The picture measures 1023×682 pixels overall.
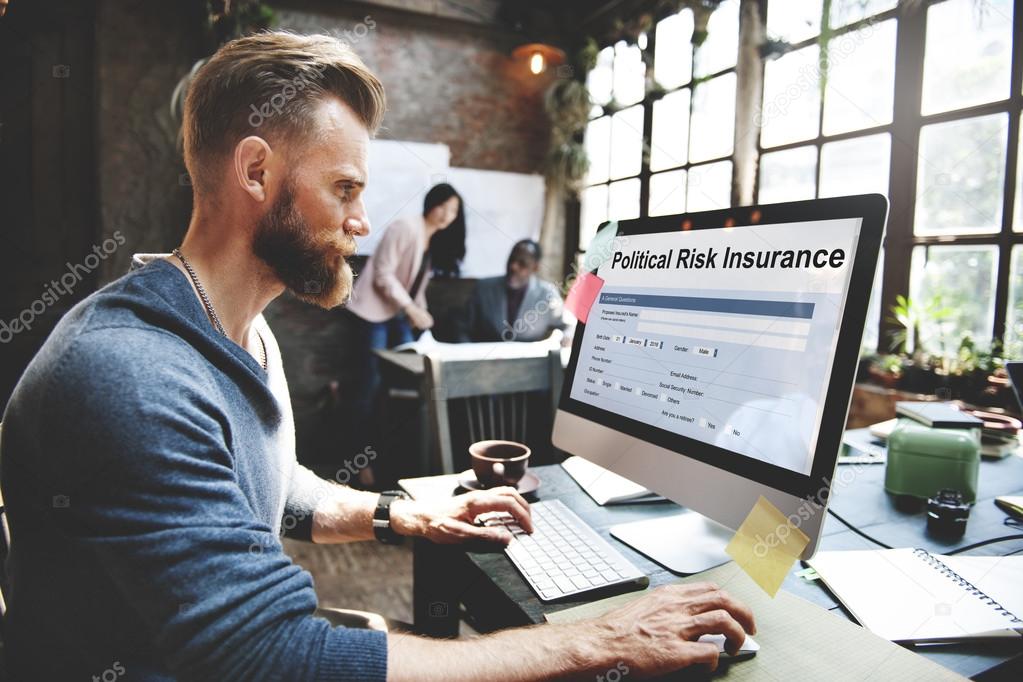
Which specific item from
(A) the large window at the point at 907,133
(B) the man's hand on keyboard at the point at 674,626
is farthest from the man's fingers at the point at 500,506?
(A) the large window at the point at 907,133

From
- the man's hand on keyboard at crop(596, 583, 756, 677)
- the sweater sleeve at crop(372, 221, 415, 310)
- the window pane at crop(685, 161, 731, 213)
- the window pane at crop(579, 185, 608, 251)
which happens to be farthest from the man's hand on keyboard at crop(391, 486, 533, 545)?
the window pane at crop(579, 185, 608, 251)

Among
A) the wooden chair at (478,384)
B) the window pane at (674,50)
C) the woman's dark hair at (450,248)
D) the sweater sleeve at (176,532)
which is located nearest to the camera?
the sweater sleeve at (176,532)

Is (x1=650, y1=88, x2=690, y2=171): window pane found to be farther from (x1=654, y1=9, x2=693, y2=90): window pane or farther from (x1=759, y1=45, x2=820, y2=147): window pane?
(x1=759, y1=45, x2=820, y2=147): window pane

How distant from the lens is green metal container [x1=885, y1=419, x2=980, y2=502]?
1.12m

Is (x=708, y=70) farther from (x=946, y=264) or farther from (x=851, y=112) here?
(x=946, y=264)

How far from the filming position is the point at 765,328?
34.2 inches

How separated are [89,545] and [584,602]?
575mm

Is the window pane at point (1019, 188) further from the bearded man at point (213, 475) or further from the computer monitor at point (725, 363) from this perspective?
the bearded man at point (213, 475)

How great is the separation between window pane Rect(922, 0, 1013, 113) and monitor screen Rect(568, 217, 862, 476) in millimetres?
2069

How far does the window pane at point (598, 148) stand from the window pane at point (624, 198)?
0.16m

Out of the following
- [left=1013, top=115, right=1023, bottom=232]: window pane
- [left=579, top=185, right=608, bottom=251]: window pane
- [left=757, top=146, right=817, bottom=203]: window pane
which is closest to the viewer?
[left=1013, top=115, right=1023, bottom=232]: window pane

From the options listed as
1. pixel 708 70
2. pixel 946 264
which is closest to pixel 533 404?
pixel 946 264

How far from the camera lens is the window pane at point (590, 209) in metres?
4.60

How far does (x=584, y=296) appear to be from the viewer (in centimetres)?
121
